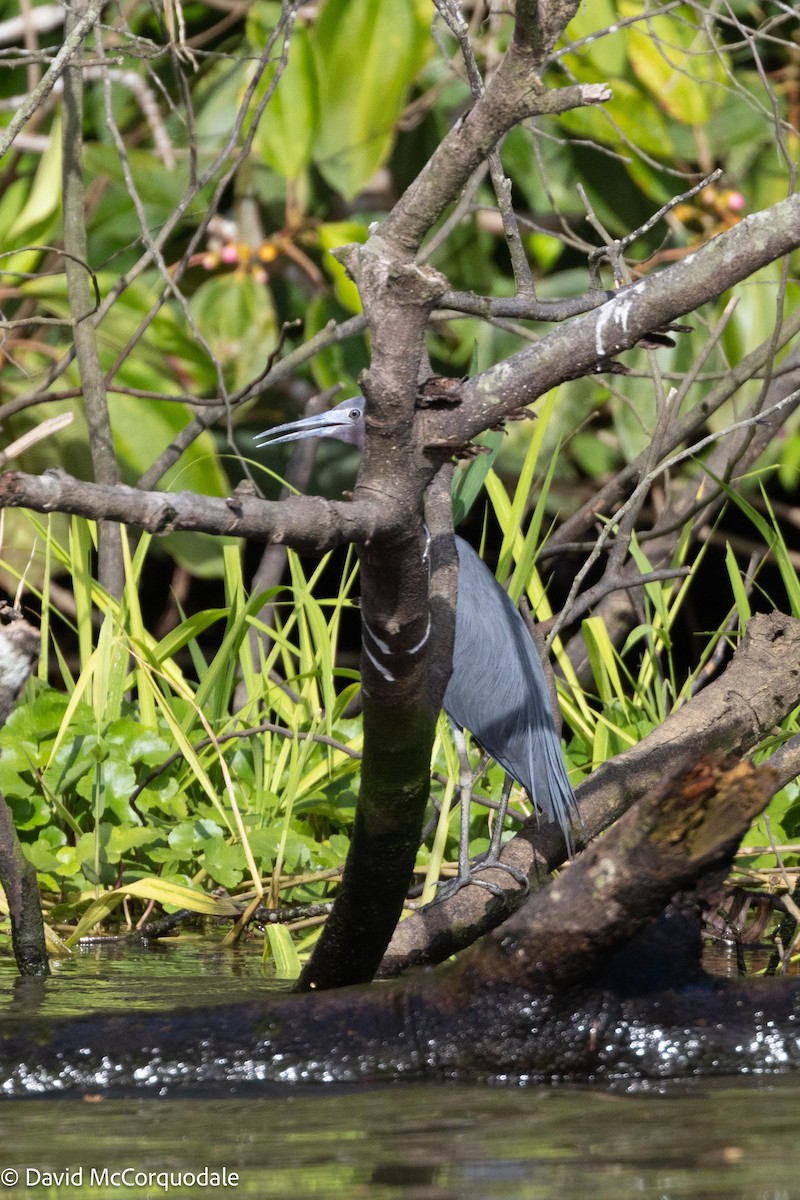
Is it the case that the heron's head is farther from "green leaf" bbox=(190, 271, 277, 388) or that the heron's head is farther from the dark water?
the dark water

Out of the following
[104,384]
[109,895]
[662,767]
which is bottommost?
[109,895]

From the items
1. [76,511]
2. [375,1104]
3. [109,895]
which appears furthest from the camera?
[109,895]

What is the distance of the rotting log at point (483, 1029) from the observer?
1802 millimetres

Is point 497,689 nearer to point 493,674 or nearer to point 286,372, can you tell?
point 493,674

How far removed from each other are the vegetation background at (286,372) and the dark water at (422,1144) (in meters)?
0.79

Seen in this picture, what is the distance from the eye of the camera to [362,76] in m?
4.53

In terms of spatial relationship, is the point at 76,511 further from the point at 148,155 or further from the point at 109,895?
the point at 148,155

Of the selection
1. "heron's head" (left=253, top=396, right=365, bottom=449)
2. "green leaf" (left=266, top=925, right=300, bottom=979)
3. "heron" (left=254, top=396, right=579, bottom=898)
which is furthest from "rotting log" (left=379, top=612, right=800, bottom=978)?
"heron's head" (left=253, top=396, right=365, bottom=449)

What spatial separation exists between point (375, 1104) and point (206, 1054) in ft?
0.74

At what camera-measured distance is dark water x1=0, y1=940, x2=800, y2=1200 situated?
1.45 m

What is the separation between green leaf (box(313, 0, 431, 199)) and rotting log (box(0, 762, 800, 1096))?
127 inches

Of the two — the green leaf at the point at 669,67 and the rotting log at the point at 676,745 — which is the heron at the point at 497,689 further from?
the green leaf at the point at 669,67

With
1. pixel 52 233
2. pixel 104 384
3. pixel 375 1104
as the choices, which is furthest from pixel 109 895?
pixel 52 233

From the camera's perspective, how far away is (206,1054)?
1824 mm
